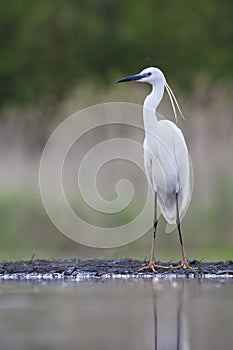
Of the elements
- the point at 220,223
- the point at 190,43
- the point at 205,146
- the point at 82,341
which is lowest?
the point at 82,341

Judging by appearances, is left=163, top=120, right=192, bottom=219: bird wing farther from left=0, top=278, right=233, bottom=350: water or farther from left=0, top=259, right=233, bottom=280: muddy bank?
left=0, top=278, right=233, bottom=350: water

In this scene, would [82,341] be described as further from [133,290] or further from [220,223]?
[220,223]

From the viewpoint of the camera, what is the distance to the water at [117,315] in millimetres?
6148

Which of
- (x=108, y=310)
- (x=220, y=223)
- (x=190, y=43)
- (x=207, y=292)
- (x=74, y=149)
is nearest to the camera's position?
(x=108, y=310)

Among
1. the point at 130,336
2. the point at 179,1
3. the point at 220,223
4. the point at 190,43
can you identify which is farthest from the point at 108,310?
the point at 179,1

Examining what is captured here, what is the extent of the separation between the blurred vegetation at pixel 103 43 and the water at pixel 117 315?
62.7ft

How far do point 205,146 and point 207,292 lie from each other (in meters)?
5.17

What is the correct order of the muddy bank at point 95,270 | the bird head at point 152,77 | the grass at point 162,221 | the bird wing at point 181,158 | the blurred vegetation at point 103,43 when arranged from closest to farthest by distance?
the muddy bank at point 95,270 → the bird wing at point 181,158 → the bird head at point 152,77 → the grass at point 162,221 → the blurred vegetation at point 103,43

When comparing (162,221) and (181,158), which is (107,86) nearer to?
(162,221)

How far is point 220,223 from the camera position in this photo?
12812 mm

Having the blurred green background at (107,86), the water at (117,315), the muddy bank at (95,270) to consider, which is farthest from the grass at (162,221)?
the water at (117,315)

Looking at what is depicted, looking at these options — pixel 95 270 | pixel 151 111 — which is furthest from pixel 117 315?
pixel 151 111

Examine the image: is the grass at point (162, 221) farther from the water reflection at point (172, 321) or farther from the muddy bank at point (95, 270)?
the water reflection at point (172, 321)

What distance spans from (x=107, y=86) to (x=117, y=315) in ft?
45.6
